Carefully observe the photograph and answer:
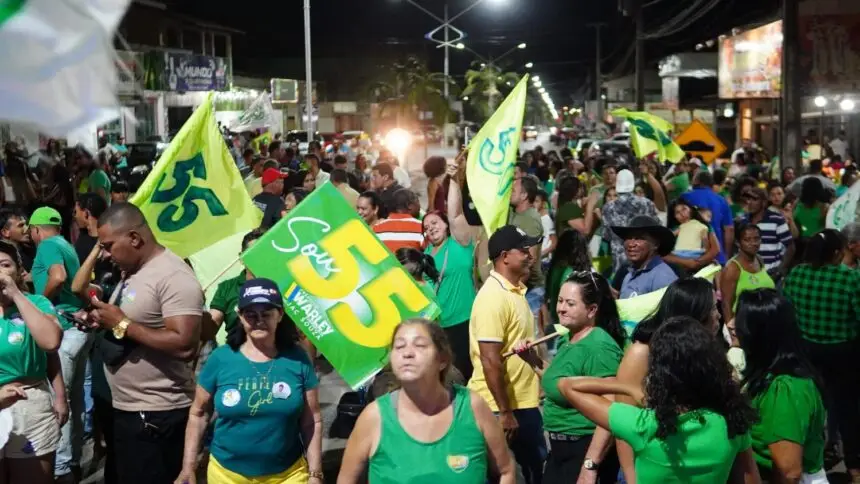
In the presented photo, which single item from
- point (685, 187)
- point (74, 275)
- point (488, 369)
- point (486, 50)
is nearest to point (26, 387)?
point (74, 275)

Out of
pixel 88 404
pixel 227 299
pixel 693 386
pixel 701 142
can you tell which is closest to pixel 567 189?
pixel 88 404

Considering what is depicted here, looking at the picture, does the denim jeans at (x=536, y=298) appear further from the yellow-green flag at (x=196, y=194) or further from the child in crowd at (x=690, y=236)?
the yellow-green flag at (x=196, y=194)

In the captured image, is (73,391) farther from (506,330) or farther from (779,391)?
(779,391)

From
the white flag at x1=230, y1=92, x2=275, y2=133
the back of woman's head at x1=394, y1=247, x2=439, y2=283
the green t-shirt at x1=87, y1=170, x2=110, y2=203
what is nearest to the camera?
the back of woman's head at x1=394, y1=247, x2=439, y2=283

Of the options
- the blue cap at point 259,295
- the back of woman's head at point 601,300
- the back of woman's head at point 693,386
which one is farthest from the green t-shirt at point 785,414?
the blue cap at point 259,295

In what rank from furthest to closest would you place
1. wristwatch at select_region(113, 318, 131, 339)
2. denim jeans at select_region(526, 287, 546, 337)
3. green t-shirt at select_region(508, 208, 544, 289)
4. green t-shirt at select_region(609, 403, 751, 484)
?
green t-shirt at select_region(508, 208, 544, 289) → denim jeans at select_region(526, 287, 546, 337) → wristwatch at select_region(113, 318, 131, 339) → green t-shirt at select_region(609, 403, 751, 484)

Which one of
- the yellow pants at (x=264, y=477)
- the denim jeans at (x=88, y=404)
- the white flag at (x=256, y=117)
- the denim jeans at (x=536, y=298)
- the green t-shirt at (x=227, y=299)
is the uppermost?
the white flag at (x=256, y=117)

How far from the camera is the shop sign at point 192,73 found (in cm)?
3847

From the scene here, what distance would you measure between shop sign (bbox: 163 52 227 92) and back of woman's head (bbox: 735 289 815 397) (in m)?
34.6

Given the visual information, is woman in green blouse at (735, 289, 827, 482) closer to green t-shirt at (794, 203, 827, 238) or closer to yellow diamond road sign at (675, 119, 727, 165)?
green t-shirt at (794, 203, 827, 238)

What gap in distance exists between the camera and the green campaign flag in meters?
6.04

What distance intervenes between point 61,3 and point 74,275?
5.98 meters

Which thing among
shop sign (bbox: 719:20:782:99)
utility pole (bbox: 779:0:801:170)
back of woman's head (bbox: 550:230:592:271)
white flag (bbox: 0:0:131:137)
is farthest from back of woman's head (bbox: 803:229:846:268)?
shop sign (bbox: 719:20:782:99)

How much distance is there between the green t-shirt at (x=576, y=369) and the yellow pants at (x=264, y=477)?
3.77 feet
